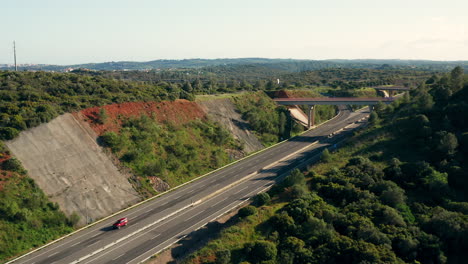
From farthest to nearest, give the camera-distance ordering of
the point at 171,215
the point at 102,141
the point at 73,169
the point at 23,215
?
1. the point at 102,141
2. the point at 73,169
3. the point at 171,215
4. the point at 23,215

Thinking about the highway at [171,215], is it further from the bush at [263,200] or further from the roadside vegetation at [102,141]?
the bush at [263,200]

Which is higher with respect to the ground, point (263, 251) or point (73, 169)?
point (73, 169)

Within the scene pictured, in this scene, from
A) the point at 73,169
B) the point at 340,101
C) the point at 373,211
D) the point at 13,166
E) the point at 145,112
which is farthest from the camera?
the point at 340,101

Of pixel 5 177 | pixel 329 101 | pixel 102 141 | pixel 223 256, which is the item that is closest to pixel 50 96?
pixel 102 141

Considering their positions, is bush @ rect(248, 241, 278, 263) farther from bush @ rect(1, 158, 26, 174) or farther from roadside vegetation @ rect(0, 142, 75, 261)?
bush @ rect(1, 158, 26, 174)

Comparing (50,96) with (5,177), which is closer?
(5,177)

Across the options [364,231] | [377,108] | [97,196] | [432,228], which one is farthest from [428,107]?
[97,196]

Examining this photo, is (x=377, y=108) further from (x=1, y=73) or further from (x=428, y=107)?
(x=1, y=73)

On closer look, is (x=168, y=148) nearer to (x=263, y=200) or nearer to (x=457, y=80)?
(x=263, y=200)
